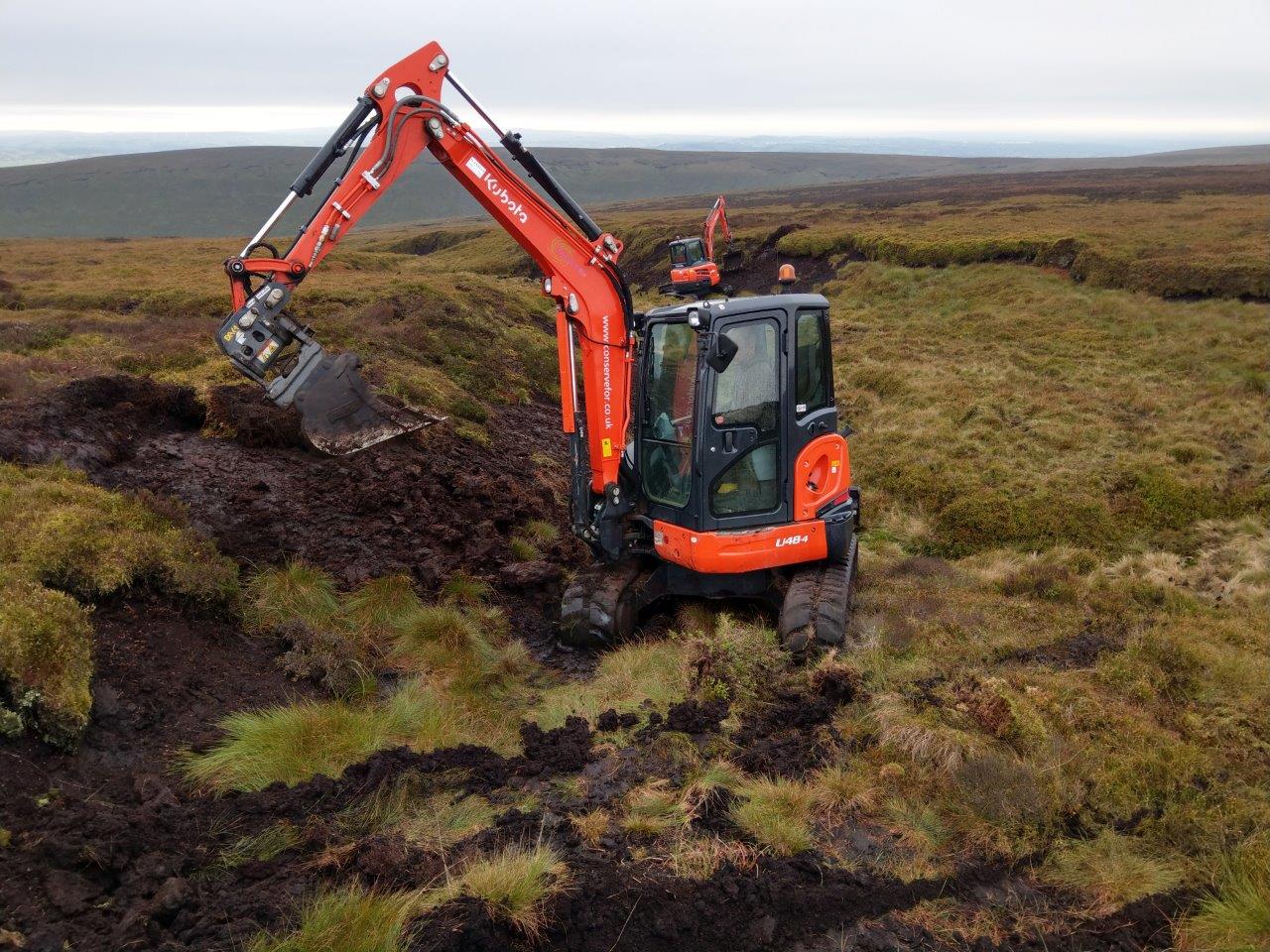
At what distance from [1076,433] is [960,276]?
16.6m

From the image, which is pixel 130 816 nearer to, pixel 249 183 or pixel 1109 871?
pixel 1109 871

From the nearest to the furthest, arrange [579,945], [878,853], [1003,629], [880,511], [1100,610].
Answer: [579,945] → [878,853] → [1003,629] → [1100,610] → [880,511]

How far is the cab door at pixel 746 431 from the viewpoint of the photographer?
7297mm

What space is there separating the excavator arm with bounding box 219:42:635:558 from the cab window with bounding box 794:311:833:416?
157 centimetres

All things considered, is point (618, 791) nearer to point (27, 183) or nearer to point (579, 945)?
point (579, 945)

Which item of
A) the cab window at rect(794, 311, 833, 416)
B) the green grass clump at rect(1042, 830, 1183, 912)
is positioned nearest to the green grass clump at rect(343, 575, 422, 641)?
the cab window at rect(794, 311, 833, 416)

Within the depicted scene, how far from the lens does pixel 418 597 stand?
26.5ft

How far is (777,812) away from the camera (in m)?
4.95

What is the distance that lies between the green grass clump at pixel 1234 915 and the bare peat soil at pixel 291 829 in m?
0.14

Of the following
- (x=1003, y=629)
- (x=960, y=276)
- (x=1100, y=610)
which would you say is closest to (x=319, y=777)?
(x=1003, y=629)

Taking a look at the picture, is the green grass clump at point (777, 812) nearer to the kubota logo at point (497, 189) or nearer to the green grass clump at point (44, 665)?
the green grass clump at point (44, 665)

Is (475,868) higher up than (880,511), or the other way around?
(475,868)

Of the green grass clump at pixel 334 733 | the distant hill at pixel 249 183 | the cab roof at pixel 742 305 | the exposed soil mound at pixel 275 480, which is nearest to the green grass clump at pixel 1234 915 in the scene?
the green grass clump at pixel 334 733

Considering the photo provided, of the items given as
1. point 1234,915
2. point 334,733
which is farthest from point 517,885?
point 1234,915
